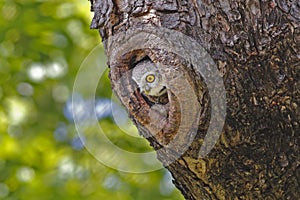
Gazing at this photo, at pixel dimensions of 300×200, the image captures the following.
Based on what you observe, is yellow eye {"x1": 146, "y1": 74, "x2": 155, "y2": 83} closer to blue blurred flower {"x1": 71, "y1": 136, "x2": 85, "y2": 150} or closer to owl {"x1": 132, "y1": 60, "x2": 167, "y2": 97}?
owl {"x1": 132, "y1": 60, "x2": 167, "y2": 97}

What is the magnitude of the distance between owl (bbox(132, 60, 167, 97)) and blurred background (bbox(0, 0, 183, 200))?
176cm

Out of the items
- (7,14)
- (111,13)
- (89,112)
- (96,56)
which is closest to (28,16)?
(7,14)

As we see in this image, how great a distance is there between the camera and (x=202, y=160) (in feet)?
4.17

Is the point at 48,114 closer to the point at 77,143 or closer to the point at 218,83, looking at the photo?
the point at 77,143

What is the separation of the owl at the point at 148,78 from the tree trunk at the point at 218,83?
0.5 inches

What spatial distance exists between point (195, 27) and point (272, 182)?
34cm

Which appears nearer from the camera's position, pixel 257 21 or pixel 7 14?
pixel 257 21

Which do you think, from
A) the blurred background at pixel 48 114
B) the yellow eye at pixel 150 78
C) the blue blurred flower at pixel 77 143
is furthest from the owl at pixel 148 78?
the blue blurred flower at pixel 77 143

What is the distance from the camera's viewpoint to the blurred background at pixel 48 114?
3.12 m

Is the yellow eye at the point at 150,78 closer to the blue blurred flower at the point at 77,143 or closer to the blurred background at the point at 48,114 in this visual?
the blurred background at the point at 48,114

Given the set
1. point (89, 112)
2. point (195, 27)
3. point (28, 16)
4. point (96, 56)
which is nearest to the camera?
point (195, 27)

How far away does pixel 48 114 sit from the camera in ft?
11.3

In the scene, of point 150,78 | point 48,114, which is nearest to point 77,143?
point 48,114

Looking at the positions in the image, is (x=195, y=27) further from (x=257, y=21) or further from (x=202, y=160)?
(x=202, y=160)
